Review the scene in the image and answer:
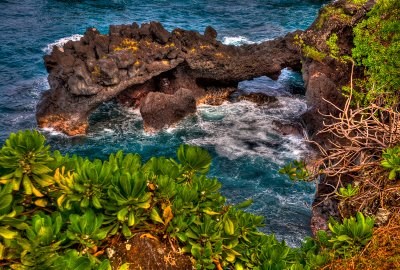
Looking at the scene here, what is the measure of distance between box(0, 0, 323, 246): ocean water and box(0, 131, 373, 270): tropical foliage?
23.8ft

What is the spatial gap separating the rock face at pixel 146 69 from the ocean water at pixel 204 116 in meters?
1.02

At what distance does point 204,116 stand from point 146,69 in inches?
165

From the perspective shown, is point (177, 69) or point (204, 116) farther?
point (177, 69)

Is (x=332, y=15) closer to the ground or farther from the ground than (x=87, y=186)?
closer to the ground

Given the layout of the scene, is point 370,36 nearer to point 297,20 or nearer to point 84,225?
point 84,225

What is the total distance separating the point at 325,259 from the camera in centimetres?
486

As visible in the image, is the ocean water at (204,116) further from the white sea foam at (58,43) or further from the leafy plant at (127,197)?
the leafy plant at (127,197)

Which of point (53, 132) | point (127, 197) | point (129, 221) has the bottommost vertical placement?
point (53, 132)

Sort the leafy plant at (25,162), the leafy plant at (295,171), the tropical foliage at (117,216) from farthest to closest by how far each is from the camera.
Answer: the leafy plant at (295,171) → the leafy plant at (25,162) → the tropical foliage at (117,216)

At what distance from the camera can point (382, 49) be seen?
13609mm

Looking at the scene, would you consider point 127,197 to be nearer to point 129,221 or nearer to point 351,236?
point 129,221

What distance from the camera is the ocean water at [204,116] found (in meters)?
18.0

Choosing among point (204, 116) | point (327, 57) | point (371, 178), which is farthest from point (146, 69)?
point (371, 178)

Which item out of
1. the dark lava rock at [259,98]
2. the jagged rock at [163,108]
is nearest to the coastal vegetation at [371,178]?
the jagged rock at [163,108]
